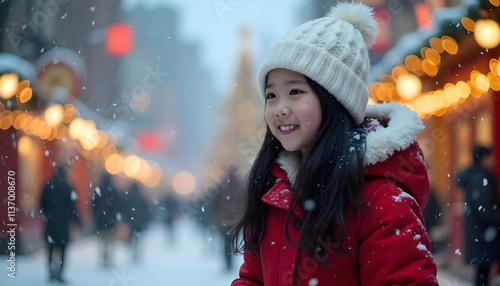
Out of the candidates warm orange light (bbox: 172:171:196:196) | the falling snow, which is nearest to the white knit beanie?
the falling snow

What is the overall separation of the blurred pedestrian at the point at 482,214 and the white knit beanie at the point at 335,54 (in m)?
3.95

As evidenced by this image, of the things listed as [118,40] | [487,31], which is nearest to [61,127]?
[118,40]

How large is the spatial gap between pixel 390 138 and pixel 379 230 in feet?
1.02

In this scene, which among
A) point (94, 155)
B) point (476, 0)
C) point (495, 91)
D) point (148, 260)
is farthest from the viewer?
point (94, 155)

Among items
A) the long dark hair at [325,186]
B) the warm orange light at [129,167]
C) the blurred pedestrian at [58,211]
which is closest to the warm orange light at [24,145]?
the blurred pedestrian at [58,211]

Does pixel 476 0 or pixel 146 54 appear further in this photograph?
pixel 146 54

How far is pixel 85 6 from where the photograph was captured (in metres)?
26.8

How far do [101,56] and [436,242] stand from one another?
1077 inches

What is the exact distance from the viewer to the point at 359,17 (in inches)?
74.2

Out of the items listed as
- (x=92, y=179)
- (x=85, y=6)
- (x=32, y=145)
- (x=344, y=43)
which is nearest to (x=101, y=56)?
(x=85, y=6)

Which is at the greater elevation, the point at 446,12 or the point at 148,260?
the point at 446,12

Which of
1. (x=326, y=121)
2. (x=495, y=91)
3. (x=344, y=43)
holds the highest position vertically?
(x=344, y=43)

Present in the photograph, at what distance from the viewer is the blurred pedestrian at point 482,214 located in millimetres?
5105

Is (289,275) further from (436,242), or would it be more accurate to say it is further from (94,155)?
(94,155)
